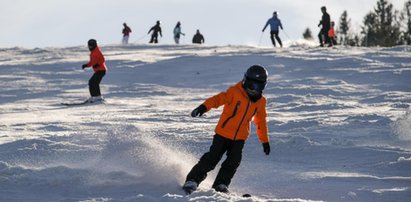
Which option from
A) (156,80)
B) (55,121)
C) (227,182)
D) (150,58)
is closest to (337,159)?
(227,182)

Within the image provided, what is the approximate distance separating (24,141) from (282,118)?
516 cm

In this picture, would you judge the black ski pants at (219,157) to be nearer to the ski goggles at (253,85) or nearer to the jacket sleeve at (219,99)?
the jacket sleeve at (219,99)

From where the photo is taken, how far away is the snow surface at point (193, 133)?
7957 millimetres

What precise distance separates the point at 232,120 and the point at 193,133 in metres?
3.91

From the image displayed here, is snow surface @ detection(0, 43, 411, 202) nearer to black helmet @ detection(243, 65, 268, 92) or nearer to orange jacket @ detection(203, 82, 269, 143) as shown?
orange jacket @ detection(203, 82, 269, 143)

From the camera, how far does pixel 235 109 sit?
7.58m

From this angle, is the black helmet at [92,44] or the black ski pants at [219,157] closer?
the black ski pants at [219,157]

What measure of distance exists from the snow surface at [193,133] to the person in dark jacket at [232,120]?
0.35 m

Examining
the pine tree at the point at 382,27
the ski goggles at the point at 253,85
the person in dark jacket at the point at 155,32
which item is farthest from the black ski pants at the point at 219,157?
the pine tree at the point at 382,27

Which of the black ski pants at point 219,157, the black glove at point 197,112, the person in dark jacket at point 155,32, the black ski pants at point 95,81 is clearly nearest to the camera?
the black glove at point 197,112

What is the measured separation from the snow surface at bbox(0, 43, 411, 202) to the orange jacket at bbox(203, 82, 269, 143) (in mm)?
720

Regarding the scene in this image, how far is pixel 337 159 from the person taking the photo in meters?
9.91

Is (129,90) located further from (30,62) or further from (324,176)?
(324,176)

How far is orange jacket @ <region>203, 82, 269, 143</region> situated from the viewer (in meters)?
7.54
